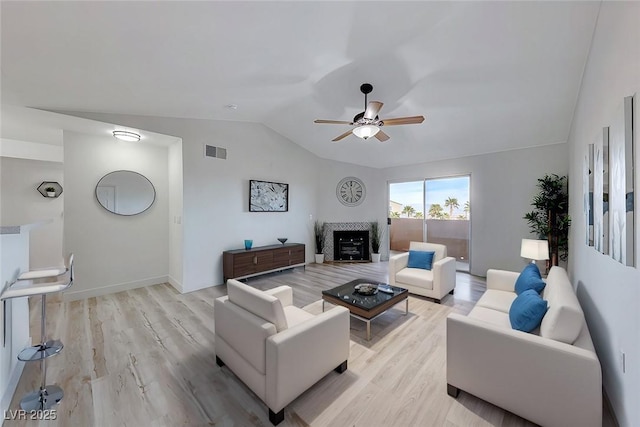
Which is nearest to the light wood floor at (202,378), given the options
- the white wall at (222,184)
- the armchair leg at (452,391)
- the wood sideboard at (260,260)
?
the armchair leg at (452,391)

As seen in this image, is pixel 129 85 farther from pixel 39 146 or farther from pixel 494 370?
pixel 494 370

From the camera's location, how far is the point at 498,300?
8.77 feet

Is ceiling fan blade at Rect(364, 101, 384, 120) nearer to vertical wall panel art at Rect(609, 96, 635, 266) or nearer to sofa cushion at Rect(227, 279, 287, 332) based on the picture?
vertical wall panel art at Rect(609, 96, 635, 266)

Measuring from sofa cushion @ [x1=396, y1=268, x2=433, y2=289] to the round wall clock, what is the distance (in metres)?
3.02

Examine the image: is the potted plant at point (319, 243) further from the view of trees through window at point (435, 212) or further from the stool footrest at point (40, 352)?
the stool footrest at point (40, 352)

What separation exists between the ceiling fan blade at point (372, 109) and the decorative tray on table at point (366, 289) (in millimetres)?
2077

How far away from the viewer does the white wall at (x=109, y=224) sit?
3701mm

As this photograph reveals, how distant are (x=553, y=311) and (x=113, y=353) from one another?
12.2 ft

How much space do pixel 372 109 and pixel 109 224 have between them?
448 cm

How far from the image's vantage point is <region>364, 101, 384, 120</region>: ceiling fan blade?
2583 millimetres

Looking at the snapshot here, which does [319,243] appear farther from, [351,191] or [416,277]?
[416,277]

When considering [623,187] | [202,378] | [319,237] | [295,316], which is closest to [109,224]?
[202,378]

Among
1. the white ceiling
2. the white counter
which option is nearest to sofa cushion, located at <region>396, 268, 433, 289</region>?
the white ceiling

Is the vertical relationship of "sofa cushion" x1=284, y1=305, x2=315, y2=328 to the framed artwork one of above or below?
below
